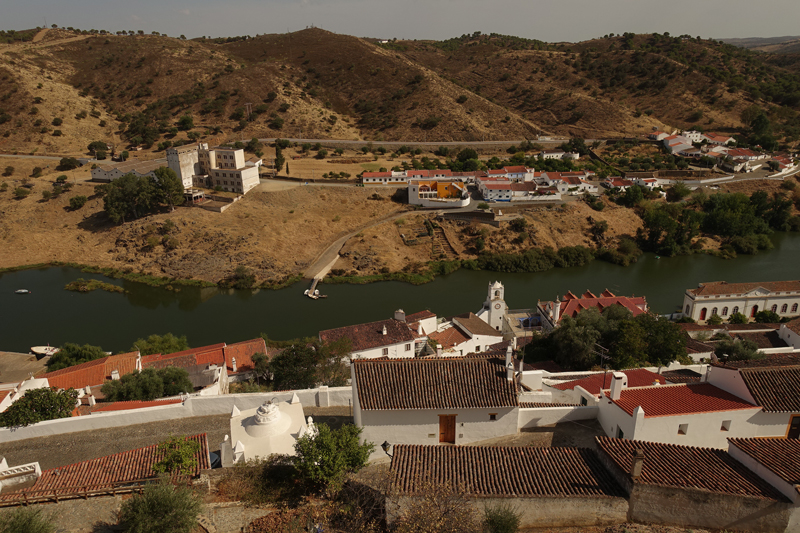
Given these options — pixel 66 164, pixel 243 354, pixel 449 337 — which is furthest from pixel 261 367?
pixel 66 164

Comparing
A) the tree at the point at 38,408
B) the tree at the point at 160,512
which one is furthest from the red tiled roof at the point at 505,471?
the tree at the point at 38,408

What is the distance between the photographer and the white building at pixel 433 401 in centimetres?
1291

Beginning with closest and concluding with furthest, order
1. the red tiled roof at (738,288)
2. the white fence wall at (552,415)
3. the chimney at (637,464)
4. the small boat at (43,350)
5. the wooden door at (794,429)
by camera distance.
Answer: the chimney at (637,464) < the wooden door at (794,429) < the white fence wall at (552,415) < the small boat at (43,350) < the red tiled roof at (738,288)

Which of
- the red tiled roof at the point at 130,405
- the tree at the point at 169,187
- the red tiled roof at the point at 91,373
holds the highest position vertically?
the tree at the point at 169,187

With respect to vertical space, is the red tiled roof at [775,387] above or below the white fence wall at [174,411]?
above

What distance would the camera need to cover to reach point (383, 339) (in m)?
26.1

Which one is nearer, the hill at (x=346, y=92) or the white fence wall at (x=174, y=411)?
the white fence wall at (x=174, y=411)

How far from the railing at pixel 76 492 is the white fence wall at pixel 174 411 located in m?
3.47

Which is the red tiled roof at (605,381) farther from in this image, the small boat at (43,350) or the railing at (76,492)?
the small boat at (43,350)

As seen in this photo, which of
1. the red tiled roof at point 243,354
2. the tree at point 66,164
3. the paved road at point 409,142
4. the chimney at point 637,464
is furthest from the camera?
the paved road at point 409,142

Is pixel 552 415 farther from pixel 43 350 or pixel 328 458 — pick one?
pixel 43 350

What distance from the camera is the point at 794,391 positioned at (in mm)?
12820

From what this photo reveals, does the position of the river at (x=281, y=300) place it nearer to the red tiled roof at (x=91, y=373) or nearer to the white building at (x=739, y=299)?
the white building at (x=739, y=299)

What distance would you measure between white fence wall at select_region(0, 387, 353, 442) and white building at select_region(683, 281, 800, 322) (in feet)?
94.7
